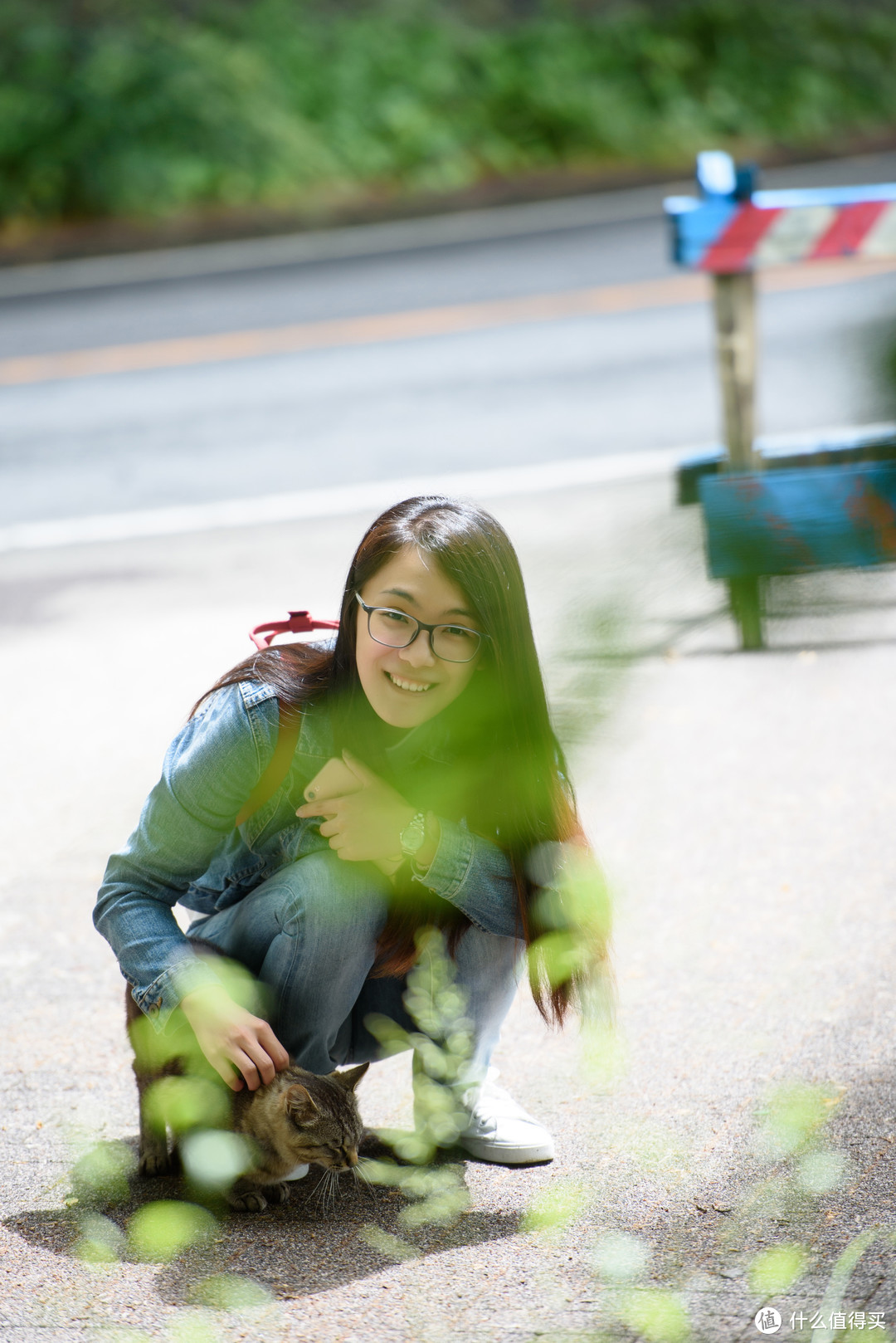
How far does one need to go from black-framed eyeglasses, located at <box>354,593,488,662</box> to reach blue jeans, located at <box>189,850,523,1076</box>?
1.54ft

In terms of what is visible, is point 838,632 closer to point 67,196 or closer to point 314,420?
point 314,420

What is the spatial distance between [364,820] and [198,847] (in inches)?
13.1

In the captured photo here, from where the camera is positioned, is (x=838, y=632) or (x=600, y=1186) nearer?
(x=838, y=632)

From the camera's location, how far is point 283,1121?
2.29m

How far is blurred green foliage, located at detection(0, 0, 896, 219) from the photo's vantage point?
15.1m

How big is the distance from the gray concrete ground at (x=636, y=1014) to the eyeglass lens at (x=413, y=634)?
0.65ft

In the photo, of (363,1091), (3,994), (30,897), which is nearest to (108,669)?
(30,897)

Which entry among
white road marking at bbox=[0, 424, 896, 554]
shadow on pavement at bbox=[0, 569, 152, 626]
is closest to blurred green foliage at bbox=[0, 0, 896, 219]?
white road marking at bbox=[0, 424, 896, 554]

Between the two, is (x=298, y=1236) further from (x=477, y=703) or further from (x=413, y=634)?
(x=477, y=703)

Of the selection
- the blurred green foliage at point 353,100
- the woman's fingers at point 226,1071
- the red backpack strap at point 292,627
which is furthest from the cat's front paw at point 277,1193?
the blurred green foliage at point 353,100

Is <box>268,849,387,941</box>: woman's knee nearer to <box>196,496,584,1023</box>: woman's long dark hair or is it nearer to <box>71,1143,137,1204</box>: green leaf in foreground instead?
<box>196,496,584,1023</box>: woman's long dark hair

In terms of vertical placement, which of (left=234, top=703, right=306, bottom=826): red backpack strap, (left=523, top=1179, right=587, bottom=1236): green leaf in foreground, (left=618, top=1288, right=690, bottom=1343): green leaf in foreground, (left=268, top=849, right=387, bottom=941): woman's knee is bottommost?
(left=618, top=1288, right=690, bottom=1343): green leaf in foreground

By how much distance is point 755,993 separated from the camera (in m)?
3.09

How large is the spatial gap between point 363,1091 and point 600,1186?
23.2 inches
